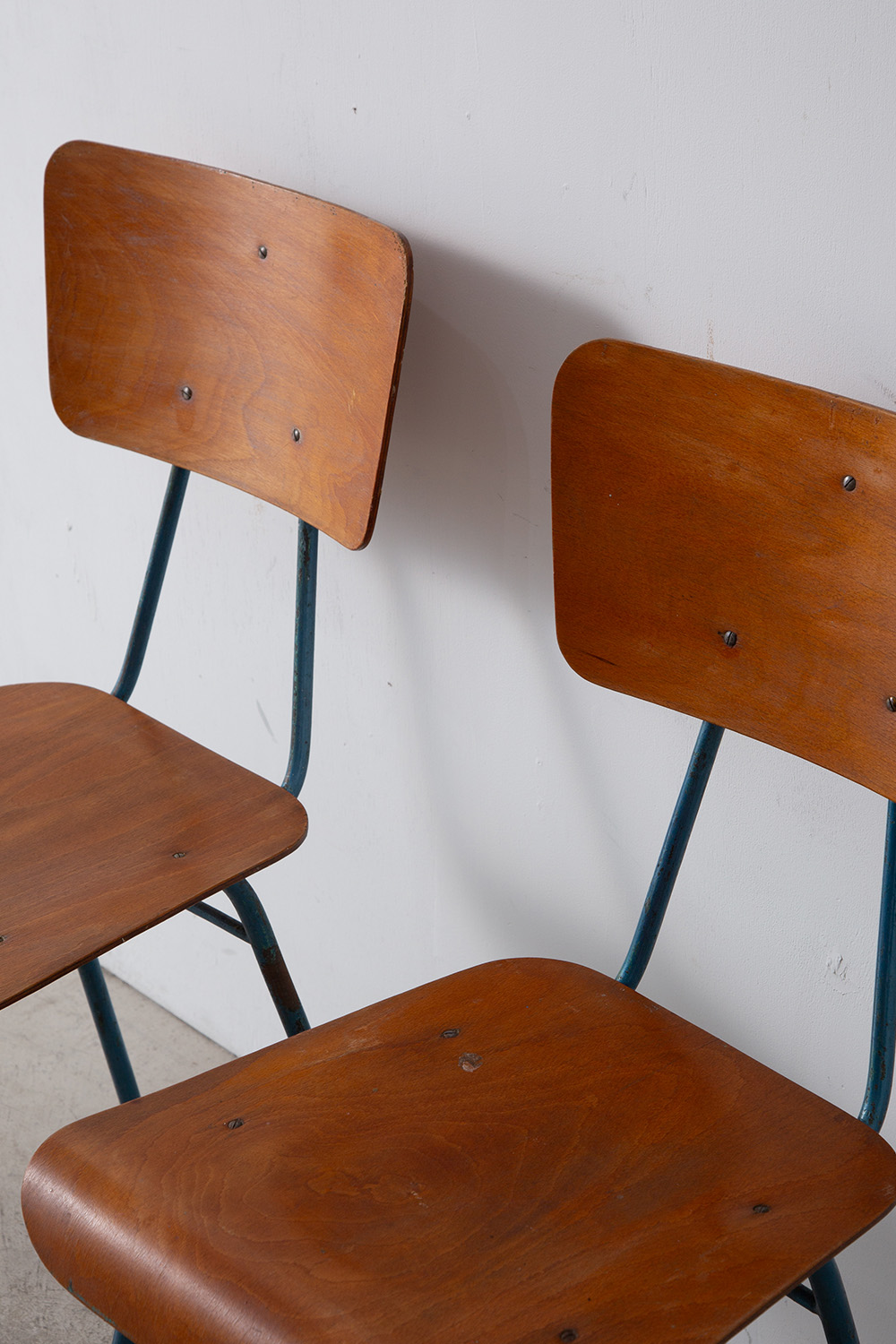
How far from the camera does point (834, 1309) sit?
82 cm

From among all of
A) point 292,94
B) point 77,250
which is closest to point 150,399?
point 77,250

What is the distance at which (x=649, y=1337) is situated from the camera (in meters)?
0.69

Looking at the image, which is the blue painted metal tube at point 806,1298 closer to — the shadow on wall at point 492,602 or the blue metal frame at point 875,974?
the blue metal frame at point 875,974

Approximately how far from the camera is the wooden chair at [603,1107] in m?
0.73

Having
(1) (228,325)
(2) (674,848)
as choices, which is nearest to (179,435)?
(1) (228,325)

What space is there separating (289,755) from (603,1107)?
48 centimetres

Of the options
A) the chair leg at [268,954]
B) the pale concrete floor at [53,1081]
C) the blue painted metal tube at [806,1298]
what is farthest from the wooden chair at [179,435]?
the blue painted metal tube at [806,1298]

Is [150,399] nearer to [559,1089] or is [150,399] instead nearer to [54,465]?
[54,465]

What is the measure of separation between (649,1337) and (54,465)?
1.14 m

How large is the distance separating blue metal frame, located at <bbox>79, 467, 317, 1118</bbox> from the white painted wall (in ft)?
0.35

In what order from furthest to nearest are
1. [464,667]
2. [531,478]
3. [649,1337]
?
[464,667], [531,478], [649,1337]

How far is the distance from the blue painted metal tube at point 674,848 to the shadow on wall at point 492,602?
5.0 inches

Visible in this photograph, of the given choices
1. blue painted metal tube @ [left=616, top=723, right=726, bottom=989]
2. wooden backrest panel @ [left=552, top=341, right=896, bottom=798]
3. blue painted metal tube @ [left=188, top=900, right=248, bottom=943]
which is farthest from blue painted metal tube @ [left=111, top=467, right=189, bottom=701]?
blue painted metal tube @ [left=616, top=723, right=726, bottom=989]

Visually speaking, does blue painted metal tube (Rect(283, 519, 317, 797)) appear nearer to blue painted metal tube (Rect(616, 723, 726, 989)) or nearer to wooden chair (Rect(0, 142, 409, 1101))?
wooden chair (Rect(0, 142, 409, 1101))
